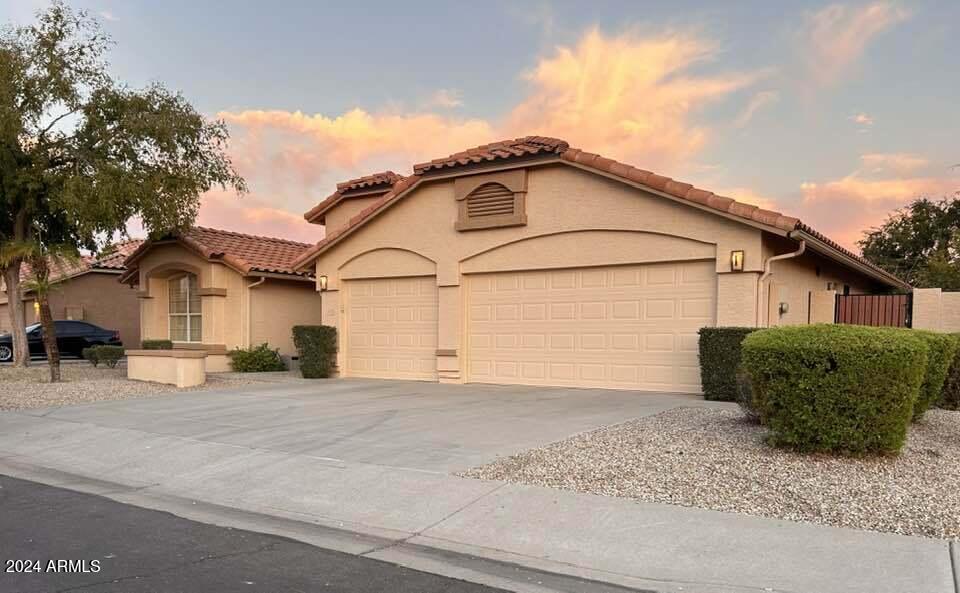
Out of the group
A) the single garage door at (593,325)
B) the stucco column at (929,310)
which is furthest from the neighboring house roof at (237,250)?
the stucco column at (929,310)

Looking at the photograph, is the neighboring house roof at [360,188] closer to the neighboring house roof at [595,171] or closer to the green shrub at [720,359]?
the neighboring house roof at [595,171]

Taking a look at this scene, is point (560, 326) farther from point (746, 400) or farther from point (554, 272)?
point (746, 400)

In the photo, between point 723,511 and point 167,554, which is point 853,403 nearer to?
point 723,511

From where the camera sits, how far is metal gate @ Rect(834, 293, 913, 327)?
15.8 meters

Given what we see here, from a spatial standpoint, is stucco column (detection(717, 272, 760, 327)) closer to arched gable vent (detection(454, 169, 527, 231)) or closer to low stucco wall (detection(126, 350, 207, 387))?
arched gable vent (detection(454, 169, 527, 231))

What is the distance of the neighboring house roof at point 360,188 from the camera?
2094cm

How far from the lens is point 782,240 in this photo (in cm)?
1211

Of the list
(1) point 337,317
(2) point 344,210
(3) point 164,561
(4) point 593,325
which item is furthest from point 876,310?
(3) point 164,561

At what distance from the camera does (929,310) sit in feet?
49.3

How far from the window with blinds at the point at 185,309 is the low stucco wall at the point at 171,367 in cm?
472

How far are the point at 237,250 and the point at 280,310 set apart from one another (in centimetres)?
224

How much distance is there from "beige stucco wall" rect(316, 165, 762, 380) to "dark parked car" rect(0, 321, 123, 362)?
45.9 ft

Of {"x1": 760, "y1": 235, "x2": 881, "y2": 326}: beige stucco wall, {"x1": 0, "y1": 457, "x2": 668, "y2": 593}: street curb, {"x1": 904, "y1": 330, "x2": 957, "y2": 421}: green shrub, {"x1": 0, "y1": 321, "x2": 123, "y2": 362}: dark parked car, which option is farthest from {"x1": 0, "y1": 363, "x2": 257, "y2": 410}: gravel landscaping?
{"x1": 904, "y1": 330, "x2": 957, "y2": 421}: green shrub

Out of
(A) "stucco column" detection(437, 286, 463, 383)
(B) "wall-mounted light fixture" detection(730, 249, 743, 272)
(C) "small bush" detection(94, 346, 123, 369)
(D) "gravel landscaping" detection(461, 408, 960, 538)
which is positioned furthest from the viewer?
(C) "small bush" detection(94, 346, 123, 369)
